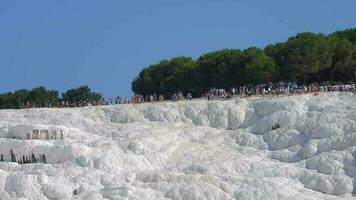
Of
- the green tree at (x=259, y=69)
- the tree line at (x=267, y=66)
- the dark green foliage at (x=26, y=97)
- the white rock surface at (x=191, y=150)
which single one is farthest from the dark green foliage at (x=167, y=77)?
the white rock surface at (x=191, y=150)

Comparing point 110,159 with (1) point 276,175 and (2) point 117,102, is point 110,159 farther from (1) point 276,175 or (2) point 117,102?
(2) point 117,102

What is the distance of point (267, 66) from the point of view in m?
64.8

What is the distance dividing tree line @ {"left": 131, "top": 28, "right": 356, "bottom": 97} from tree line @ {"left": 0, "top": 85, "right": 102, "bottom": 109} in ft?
38.7

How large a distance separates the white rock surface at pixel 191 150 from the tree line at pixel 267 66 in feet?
42.5

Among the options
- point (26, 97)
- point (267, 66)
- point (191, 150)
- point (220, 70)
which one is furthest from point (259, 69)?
point (26, 97)

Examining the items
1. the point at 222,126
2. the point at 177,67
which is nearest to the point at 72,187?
the point at 222,126

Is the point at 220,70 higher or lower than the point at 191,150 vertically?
higher

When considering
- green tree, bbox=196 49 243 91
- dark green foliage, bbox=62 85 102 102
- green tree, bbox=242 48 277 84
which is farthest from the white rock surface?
dark green foliage, bbox=62 85 102 102

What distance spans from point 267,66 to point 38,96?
27.2 metres

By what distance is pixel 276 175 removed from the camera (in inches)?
1618

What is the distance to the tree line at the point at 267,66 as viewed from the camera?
2505 inches

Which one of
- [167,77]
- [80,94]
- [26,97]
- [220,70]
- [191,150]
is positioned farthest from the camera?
[80,94]

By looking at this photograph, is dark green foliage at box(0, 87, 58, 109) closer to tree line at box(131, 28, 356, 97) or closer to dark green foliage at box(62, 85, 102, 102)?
dark green foliage at box(62, 85, 102, 102)

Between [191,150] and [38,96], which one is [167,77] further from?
[191,150]
